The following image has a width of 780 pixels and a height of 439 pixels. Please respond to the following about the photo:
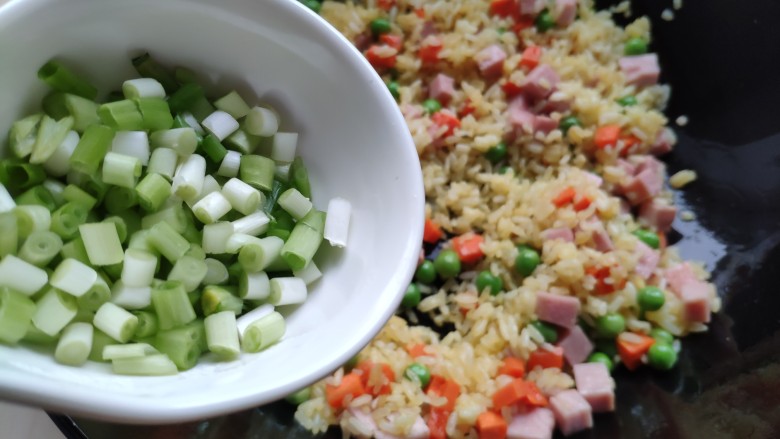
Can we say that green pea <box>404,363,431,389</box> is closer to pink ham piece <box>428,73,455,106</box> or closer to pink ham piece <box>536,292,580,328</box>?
pink ham piece <box>536,292,580,328</box>

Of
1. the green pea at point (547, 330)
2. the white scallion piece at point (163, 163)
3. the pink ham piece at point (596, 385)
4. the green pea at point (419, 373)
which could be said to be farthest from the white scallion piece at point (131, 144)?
the pink ham piece at point (596, 385)

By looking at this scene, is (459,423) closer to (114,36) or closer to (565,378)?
(565,378)

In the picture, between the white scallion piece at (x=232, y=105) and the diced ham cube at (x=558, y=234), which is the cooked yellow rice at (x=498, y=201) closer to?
the diced ham cube at (x=558, y=234)

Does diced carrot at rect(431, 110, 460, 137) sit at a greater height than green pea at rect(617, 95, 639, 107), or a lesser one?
lesser

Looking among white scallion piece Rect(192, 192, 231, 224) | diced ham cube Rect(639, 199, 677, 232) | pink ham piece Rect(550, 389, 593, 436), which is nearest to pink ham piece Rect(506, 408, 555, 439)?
pink ham piece Rect(550, 389, 593, 436)

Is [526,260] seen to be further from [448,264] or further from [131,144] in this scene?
[131,144]

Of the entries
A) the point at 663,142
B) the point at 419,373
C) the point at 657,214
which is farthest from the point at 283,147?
the point at 663,142

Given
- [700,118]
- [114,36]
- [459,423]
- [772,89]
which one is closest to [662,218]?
[700,118]
